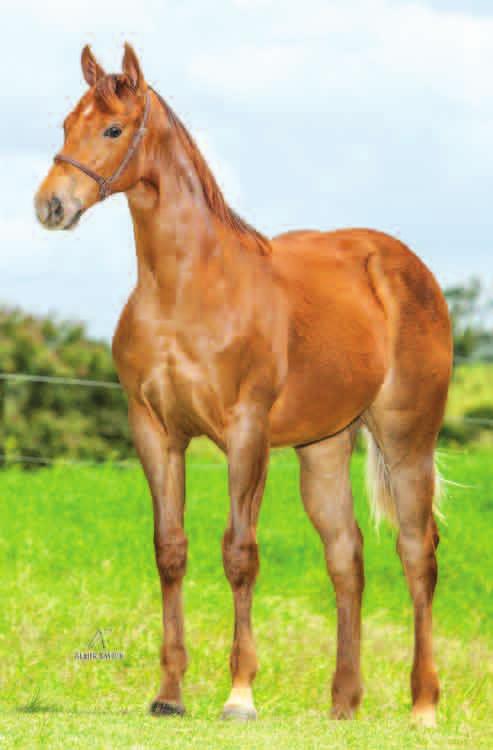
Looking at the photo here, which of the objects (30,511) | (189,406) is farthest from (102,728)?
(30,511)

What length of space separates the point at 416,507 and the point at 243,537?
1663 mm

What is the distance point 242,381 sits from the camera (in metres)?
5.95

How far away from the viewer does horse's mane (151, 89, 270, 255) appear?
6.11 metres

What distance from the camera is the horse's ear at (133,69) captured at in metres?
5.89

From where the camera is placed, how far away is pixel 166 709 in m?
6.18

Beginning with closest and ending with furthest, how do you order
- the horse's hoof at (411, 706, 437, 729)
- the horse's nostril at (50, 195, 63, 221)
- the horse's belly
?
the horse's nostril at (50, 195, 63, 221) < the horse's belly < the horse's hoof at (411, 706, 437, 729)

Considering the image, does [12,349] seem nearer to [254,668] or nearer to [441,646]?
[441,646]

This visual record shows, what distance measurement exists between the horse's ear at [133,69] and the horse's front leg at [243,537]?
5.34 feet

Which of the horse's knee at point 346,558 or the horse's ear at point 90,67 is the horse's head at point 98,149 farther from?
the horse's knee at point 346,558

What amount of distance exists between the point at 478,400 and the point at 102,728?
2033cm

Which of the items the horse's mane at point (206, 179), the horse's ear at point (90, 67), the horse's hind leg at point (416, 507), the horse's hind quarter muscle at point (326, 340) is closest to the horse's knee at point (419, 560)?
the horse's hind leg at point (416, 507)

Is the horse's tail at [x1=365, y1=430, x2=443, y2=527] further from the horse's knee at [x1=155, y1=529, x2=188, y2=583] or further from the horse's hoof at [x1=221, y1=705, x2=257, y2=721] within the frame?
the horse's hoof at [x1=221, y1=705, x2=257, y2=721]

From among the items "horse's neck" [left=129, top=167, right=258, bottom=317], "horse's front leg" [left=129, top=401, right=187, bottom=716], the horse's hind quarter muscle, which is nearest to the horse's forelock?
"horse's neck" [left=129, top=167, right=258, bottom=317]

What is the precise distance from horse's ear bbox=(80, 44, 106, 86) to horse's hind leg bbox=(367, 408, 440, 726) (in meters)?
2.56
